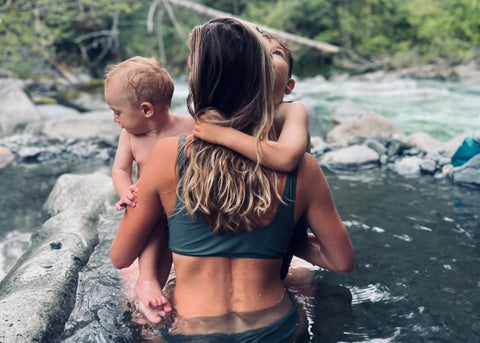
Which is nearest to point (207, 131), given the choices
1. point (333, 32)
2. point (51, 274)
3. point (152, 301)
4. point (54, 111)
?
point (152, 301)

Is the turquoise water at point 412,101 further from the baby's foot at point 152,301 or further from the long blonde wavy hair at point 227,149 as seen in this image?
the long blonde wavy hair at point 227,149

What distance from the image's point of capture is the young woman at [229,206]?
5.27ft

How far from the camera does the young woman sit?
1605 millimetres

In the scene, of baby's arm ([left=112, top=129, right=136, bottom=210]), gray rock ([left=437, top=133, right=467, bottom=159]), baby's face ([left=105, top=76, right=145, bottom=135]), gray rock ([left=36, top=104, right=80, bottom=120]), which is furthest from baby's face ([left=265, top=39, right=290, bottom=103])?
gray rock ([left=36, top=104, right=80, bottom=120])

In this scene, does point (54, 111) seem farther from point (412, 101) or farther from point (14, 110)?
point (412, 101)

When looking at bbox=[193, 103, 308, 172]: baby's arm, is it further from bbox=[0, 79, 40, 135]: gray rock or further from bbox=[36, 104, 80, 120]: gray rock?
bbox=[36, 104, 80, 120]: gray rock

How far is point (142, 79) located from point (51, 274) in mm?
1195

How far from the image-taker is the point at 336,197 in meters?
4.81

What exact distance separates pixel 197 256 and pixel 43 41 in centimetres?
1248

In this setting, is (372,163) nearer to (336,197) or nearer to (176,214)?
(336,197)

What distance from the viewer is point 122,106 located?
2271 millimetres

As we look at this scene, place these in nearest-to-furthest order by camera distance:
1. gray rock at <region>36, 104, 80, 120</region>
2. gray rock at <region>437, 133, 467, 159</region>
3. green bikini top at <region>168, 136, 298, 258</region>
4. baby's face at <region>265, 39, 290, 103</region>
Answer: green bikini top at <region>168, 136, 298, 258</region>, baby's face at <region>265, 39, 290, 103</region>, gray rock at <region>437, 133, 467, 159</region>, gray rock at <region>36, 104, 80, 120</region>

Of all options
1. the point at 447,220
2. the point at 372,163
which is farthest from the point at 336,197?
the point at 372,163

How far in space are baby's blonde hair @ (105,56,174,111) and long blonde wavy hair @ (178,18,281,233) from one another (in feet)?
1.94
